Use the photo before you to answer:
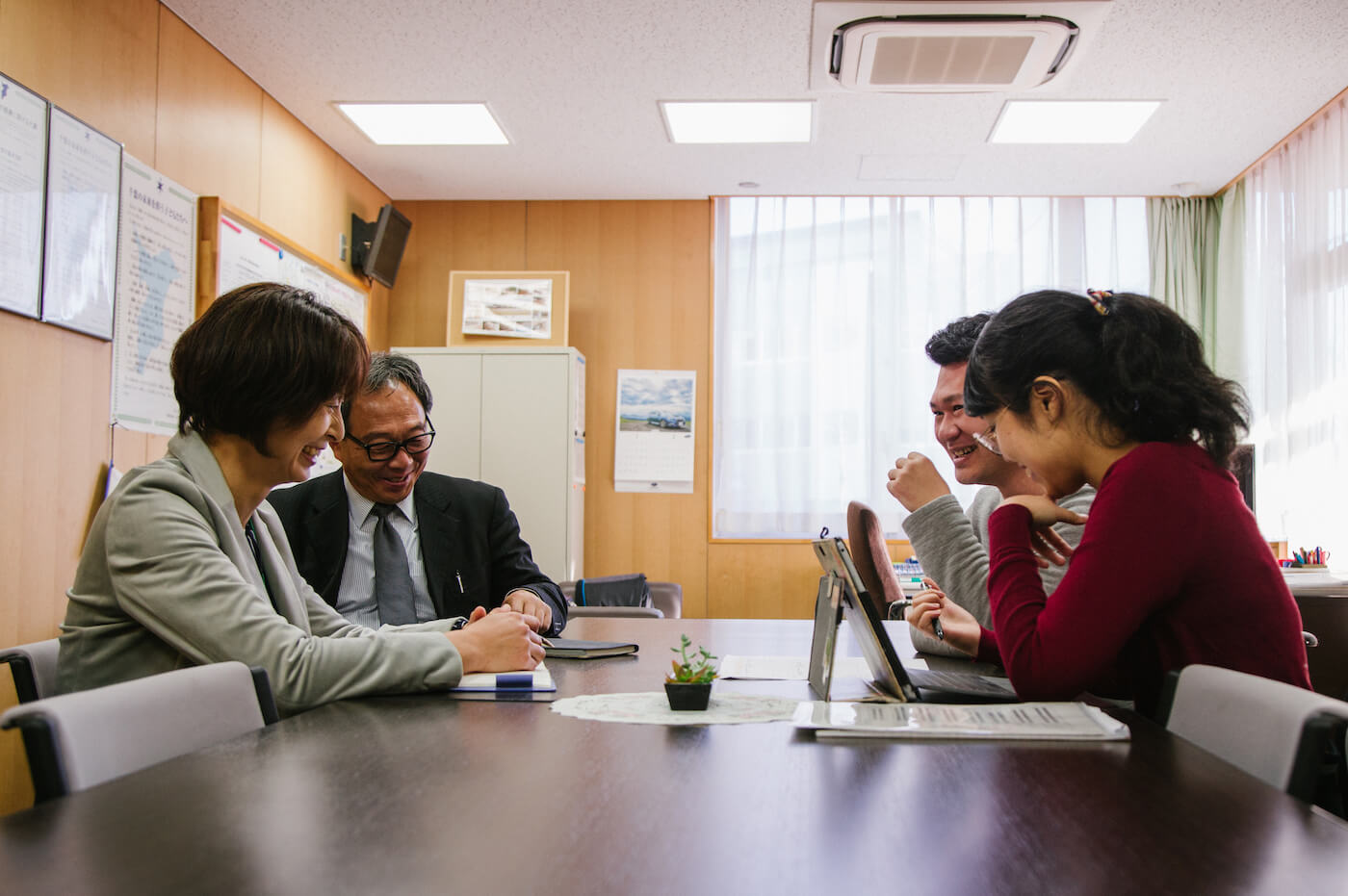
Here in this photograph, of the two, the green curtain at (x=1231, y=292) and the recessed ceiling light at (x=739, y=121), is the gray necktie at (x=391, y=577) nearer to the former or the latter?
the recessed ceiling light at (x=739, y=121)

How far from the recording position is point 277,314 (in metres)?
1.50

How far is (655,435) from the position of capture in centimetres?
541

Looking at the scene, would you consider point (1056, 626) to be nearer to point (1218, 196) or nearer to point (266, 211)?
point (266, 211)

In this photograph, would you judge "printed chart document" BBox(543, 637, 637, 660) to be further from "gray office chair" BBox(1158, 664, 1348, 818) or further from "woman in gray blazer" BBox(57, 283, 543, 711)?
"gray office chair" BBox(1158, 664, 1348, 818)

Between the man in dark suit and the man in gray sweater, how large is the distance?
2.76 ft

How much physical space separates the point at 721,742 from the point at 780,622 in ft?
4.60

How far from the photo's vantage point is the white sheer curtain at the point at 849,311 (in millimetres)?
5309

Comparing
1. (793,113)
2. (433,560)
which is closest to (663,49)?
(793,113)

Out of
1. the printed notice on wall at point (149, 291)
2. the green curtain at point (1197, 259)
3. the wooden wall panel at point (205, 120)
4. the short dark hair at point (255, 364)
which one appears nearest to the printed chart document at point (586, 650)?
the short dark hair at point (255, 364)

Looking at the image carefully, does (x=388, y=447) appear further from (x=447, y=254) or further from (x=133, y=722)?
(x=447, y=254)

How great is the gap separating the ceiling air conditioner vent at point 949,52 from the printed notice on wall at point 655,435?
211cm

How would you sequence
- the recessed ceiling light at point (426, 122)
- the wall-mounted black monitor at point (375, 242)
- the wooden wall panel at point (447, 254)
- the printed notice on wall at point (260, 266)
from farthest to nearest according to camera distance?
the wooden wall panel at point (447, 254)
the wall-mounted black monitor at point (375, 242)
the recessed ceiling light at point (426, 122)
the printed notice on wall at point (260, 266)

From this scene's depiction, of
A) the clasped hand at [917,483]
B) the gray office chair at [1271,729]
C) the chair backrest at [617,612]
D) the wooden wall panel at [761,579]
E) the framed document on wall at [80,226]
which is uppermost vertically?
the framed document on wall at [80,226]

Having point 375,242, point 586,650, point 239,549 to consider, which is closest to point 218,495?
point 239,549
